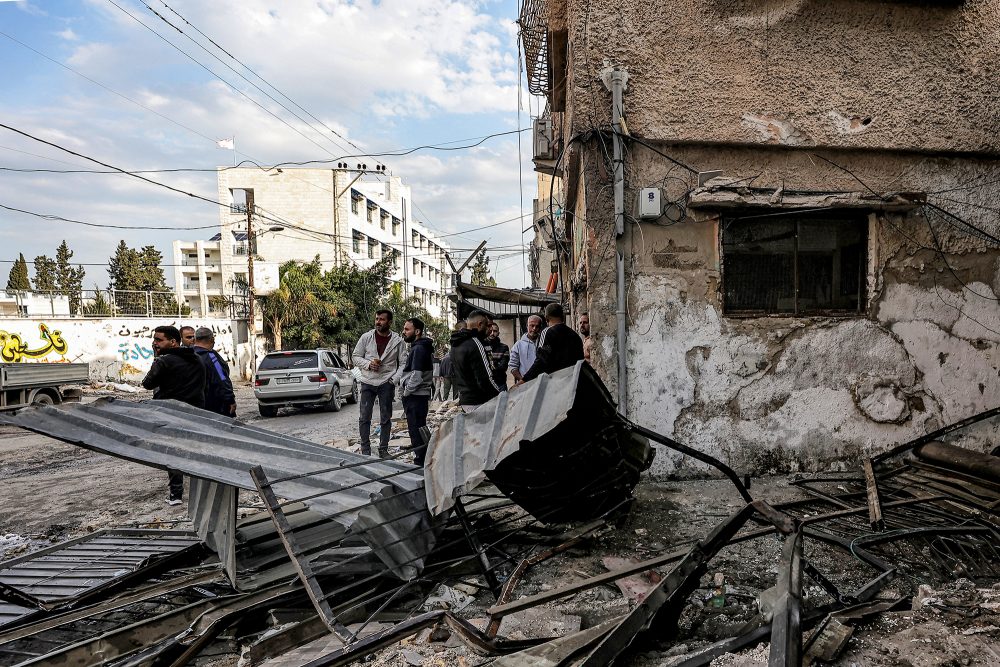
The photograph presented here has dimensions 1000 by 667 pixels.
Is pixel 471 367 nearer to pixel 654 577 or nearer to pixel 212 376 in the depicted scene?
pixel 654 577

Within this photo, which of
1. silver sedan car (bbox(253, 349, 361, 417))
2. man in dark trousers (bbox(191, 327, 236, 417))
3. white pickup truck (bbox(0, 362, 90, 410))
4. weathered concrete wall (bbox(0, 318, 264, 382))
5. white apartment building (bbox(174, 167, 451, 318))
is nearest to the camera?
man in dark trousers (bbox(191, 327, 236, 417))

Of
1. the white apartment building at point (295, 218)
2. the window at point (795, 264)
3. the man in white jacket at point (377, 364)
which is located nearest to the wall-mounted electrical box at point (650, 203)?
the window at point (795, 264)

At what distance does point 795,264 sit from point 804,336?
72 centimetres

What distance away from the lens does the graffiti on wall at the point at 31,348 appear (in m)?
18.7

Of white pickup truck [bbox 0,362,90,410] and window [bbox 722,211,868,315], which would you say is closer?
window [bbox 722,211,868,315]

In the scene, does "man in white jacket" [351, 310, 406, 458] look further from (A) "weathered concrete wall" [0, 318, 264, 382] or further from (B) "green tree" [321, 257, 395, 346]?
(B) "green tree" [321, 257, 395, 346]

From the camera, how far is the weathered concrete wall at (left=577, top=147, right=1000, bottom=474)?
5.30 meters

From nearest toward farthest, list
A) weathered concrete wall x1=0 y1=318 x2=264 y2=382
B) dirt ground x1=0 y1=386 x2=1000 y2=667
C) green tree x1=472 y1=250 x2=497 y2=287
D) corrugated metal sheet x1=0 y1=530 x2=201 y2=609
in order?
dirt ground x1=0 y1=386 x2=1000 y2=667, corrugated metal sheet x1=0 y1=530 x2=201 y2=609, weathered concrete wall x1=0 y1=318 x2=264 y2=382, green tree x1=472 y1=250 x2=497 y2=287

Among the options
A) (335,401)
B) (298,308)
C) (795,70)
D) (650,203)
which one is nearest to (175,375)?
(650,203)

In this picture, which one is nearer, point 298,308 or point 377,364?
point 377,364

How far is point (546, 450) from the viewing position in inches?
127

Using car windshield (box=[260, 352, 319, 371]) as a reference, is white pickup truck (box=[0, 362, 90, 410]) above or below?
below

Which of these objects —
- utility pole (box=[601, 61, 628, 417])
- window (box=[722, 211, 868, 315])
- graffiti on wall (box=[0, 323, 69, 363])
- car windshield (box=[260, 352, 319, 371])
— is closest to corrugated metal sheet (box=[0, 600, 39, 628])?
utility pole (box=[601, 61, 628, 417])

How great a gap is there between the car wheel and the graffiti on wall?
12.9m
